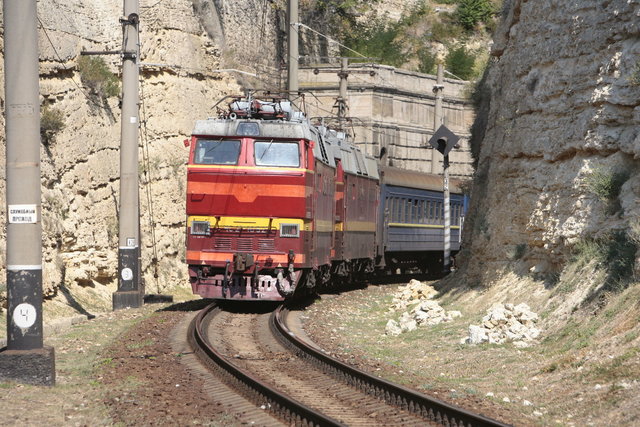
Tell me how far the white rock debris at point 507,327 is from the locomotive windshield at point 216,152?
278 inches

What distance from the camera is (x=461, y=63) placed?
2315 inches

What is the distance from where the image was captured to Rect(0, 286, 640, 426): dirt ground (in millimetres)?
9570

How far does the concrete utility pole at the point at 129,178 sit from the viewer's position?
21.6m

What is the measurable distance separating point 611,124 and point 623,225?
71.0 inches

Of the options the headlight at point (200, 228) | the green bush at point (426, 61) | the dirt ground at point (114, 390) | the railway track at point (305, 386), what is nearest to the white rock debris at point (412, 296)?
the headlight at point (200, 228)

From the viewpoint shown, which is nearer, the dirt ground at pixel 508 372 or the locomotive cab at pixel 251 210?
the dirt ground at pixel 508 372

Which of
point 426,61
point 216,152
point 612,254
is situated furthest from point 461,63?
point 612,254

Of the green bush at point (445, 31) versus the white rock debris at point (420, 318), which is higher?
the green bush at point (445, 31)

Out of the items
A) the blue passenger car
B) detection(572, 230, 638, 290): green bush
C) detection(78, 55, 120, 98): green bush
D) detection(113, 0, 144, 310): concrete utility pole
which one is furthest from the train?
the blue passenger car

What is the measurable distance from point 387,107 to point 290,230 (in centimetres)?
2947

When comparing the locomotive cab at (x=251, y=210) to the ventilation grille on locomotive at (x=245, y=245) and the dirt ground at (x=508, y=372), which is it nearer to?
the ventilation grille on locomotive at (x=245, y=245)

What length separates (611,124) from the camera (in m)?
14.6

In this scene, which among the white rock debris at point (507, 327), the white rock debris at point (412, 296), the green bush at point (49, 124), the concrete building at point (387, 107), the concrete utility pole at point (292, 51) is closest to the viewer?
the white rock debris at point (507, 327)

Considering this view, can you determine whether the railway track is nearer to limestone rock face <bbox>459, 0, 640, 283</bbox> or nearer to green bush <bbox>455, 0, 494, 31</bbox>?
limestone rock face <bbox>459, 0, 640, 283</bbox>
